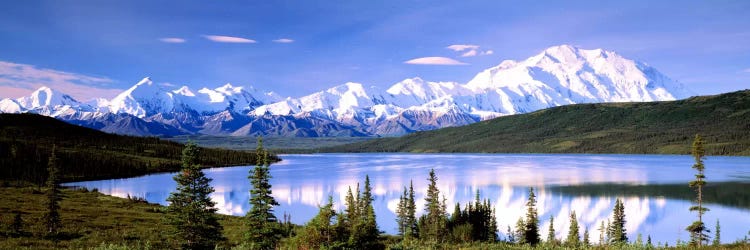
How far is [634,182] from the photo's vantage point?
17100 centimetres

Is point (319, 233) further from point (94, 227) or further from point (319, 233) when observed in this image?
point (94, 227)

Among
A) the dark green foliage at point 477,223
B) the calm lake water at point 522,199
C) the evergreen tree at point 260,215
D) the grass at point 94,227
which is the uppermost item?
the evergreen tree at point 260,215

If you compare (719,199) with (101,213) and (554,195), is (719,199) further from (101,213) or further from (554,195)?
(101,213)

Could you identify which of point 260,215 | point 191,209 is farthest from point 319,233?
point 260,215

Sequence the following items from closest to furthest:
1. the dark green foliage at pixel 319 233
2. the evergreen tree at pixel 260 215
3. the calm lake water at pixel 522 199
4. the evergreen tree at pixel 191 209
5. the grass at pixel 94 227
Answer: the dark green foliage at pixel 319 233, the evergreen tree at pixel 191 209, the evergreen tree at pixel 260 215, the grass at pixel 94 227, the calm lake water at pixel 522 199

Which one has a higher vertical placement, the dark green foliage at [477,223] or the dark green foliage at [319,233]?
the dark green foliage at [319,233]

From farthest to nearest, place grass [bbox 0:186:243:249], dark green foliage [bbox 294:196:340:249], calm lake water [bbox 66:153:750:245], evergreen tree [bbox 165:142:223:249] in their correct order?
calm lake water [bbox 66:153:750:245], grass [bbox 0:186:243:249], evergreen tree [bbox 165:142:223:249], dark green foliage [bbox 294:196:340:249]

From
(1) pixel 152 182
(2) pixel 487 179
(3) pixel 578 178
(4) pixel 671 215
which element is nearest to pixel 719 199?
(4) pixel 671 215

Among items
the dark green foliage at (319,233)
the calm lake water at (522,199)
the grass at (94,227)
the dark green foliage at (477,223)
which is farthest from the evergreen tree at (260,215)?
the calm lake water at (522,199)

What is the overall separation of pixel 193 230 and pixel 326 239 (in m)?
14.3

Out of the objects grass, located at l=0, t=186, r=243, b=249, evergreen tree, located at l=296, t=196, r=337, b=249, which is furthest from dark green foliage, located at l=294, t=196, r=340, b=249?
grass, located at l=0, t=186, r=243, b=249

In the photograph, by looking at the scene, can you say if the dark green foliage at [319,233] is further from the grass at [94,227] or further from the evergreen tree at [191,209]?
the grass at [94,227]

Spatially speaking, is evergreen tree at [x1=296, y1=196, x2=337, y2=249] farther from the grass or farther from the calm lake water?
the calm lake water

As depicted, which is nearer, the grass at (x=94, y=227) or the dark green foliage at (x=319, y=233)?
the dark green foliage at (x=319, y=233)
